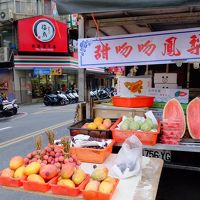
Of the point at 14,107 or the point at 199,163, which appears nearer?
the point at 199,163

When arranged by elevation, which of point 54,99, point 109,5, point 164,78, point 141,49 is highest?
point 109,5

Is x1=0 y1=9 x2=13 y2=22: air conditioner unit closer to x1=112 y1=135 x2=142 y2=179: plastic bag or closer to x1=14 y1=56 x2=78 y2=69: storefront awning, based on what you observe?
x1=14 y1=56 x2=78 y2=69: storefront awning

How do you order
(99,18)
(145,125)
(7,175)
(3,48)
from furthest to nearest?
(3,48) → (99,18) → (145,125) → (7,175)

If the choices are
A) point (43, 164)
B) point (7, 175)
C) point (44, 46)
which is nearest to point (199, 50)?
point (43, 164)

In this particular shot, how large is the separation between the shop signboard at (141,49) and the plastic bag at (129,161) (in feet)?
3.98

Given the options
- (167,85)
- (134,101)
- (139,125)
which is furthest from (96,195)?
(167,85)

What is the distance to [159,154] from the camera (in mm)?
3096

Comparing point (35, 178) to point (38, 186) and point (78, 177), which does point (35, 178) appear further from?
point (78, 177)

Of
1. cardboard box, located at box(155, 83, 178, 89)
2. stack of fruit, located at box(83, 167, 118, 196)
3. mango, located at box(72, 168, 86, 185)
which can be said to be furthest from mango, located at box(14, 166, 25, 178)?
cardboard box, located at box(155, 83, 178, 89)

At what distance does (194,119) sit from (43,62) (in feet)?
66.9

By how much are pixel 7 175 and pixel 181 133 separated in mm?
2060

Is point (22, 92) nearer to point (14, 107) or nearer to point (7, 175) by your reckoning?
point (14, 107)

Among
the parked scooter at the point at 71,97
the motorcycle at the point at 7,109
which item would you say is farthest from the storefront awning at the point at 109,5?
the parked scooter at the point at 71,97

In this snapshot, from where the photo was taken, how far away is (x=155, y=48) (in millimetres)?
3377
